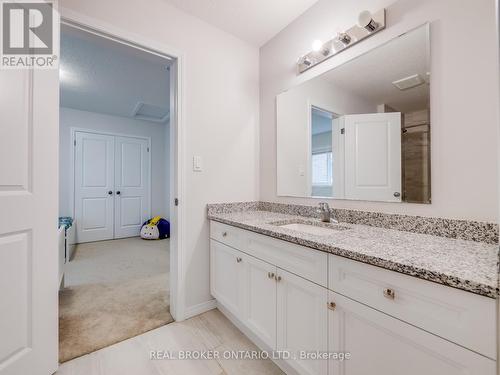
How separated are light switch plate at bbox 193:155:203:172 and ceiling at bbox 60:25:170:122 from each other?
78cm

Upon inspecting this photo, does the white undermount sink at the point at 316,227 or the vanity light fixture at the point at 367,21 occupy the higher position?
the vanity light fixture at the point at 367,21

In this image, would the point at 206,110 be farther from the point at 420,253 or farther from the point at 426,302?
the point at 426,302

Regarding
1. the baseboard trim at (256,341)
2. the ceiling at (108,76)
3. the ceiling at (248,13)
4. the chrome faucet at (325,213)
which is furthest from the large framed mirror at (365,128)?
the ceiling at (108,76)

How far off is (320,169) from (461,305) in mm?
1192

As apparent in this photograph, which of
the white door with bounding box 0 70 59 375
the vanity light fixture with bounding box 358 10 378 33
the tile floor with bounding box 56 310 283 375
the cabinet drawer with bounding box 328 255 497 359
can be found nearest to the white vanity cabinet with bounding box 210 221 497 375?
the cabinet drawer with bounding box 328 255 497 359

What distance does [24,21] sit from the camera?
3.73ft

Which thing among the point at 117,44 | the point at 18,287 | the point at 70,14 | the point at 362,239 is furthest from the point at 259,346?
A: the point at 70,14

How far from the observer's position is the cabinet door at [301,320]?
1007 millimetres

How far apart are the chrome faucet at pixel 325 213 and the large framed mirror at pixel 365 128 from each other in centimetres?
10

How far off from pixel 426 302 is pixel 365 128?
1.07m

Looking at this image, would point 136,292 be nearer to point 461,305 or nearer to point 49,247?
point 49,247

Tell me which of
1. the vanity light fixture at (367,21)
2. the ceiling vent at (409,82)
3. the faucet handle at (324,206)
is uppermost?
the vanity light fixture at (367,21)

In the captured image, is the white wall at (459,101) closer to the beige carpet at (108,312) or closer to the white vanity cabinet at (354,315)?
the white vanity cabinet at (354,315)

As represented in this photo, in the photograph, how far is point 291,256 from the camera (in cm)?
116
